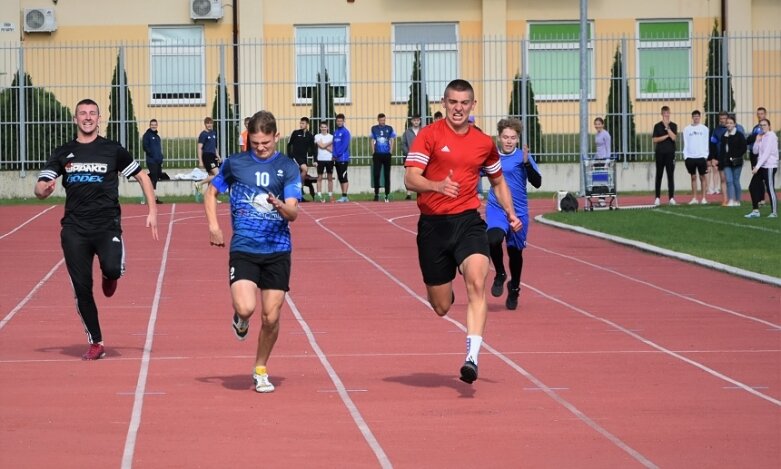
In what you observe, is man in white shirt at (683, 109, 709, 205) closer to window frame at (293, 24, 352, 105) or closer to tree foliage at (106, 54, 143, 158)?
window frame at (293, 24, 352, 105)

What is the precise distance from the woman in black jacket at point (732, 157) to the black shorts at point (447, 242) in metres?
20.1

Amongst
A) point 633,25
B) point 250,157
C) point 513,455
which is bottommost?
point 513,455

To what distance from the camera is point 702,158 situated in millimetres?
32188

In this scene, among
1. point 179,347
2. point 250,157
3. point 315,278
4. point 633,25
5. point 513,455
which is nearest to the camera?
point 513,455

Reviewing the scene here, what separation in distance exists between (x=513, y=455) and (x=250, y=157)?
3195mm

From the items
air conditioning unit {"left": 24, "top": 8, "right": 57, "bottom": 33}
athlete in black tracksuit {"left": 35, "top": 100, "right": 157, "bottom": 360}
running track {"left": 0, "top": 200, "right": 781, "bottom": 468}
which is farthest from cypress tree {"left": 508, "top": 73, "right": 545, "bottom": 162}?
athlete in black tracksuit {"left": 35, "top": 100, "right": 157, "bottom": 360}

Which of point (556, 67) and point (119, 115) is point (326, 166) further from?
point (556, 67)

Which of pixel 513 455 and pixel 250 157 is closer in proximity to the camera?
pixel 513 455

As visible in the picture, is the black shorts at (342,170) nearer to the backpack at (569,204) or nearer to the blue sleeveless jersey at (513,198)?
the backpack at (569,204)

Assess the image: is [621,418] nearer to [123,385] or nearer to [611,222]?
[123,385]

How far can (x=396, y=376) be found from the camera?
1143cm

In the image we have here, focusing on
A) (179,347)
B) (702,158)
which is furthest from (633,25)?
(179,347)

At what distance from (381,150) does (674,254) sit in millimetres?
13764

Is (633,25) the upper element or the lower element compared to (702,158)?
upper
